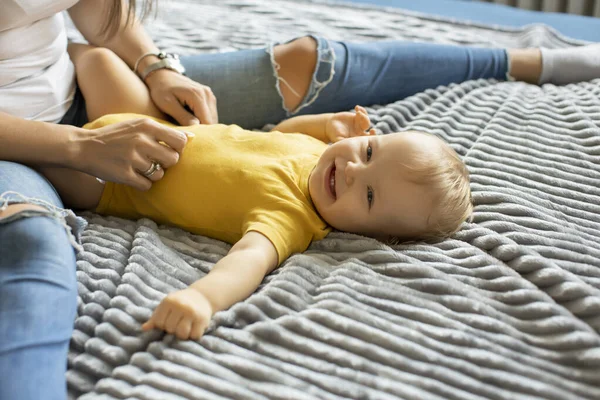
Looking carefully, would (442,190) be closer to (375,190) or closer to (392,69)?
(375,190)

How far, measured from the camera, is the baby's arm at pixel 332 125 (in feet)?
4.05

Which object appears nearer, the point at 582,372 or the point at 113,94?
the point at 582,372

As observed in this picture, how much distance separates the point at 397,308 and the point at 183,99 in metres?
0.60

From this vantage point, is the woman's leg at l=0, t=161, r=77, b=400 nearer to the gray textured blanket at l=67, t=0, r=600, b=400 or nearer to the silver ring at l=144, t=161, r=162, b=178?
the gray textured blanket at l=67, t=0, r=600, b=400

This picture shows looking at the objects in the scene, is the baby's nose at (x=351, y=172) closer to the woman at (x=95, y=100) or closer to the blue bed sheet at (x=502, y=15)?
the woman at (x=95, y=100)

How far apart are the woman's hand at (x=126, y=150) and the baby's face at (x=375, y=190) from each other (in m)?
0.24

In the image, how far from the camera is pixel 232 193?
40.8 inches

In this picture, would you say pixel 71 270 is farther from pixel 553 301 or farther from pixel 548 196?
pixel 548 196

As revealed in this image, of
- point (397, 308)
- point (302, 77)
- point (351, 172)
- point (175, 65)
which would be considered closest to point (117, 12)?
point (175, 65)

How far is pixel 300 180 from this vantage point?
1071 millimetres

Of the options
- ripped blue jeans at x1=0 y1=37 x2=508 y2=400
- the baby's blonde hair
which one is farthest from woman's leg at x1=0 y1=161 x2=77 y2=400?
the baby's blonde hair

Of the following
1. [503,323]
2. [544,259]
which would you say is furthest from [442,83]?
[503,323]

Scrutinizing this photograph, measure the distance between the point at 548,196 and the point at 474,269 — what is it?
0.26 m

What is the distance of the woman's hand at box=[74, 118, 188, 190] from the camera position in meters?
0.99
